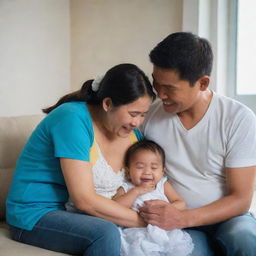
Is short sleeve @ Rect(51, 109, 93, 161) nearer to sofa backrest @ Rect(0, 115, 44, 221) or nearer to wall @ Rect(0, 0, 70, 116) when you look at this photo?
sofa backrest @ Rect(0, 115, 44, 221)

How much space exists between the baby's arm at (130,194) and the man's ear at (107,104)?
0.33 meters

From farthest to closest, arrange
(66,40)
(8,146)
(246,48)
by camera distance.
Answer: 1. (66,40)
2. (246,48)
3. (8,146)

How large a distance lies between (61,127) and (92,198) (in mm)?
273

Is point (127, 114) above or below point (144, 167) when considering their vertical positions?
above

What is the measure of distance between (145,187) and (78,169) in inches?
12.8

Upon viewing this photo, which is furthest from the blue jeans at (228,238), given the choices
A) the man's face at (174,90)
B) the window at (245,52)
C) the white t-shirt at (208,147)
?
the window at (245,52)

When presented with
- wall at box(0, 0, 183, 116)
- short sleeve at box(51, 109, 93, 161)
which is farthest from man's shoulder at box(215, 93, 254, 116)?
wall at box(0, 0, 183, 116)

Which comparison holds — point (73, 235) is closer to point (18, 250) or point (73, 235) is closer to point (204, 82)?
point (18, 250)

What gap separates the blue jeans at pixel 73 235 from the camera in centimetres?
143

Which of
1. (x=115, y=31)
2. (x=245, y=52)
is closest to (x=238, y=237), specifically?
(x=245, y=52)

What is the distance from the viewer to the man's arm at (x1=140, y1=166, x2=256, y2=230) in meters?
1.61

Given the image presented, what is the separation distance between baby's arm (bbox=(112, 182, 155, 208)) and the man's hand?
0.20 ft

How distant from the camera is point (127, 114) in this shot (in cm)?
160

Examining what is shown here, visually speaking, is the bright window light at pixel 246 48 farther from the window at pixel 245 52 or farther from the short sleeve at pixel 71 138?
the short sleeve at pixel 71 138
